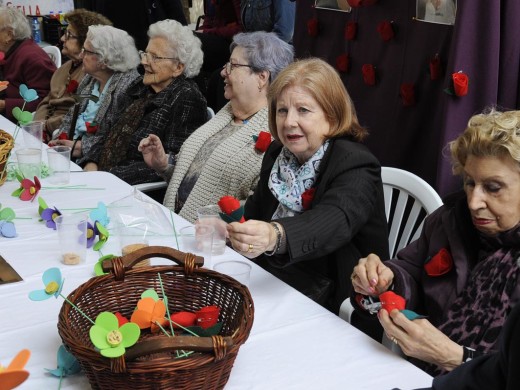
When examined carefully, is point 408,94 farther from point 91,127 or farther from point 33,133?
point 91,127

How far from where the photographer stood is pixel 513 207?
1.65 meters

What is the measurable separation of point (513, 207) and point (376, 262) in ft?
1.14

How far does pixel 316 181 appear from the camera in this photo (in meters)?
2.22

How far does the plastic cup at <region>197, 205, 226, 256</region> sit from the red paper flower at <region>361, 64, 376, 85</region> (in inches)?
60.5

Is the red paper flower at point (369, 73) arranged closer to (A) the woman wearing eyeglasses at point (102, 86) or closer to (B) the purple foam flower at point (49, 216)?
(A) the woman wearing eyeglasses at point (102, 86)

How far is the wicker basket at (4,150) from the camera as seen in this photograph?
7.80 feet

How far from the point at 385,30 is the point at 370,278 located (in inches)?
67.0

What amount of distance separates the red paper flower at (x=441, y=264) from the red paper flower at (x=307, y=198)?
505 millimetres

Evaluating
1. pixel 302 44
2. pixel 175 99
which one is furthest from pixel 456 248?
pixel 302 44

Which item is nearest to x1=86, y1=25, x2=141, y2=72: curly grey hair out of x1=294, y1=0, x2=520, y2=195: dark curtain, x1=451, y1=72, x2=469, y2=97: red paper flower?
x1=294, y1=0, x2=520, y2=195: dark curtain

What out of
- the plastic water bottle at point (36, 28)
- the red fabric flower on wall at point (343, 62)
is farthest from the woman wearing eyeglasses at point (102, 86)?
the plastic water bottle at point (36, 28)

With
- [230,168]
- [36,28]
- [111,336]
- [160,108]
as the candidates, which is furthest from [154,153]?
[36,28]

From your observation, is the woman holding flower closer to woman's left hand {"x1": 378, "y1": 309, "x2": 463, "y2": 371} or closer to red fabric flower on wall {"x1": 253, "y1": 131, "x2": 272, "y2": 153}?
red fabric flower on wall {"x1": 253, "y1": 131, "x2": 272, "y2": 153}

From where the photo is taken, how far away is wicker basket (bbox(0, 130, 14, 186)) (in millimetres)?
2377
